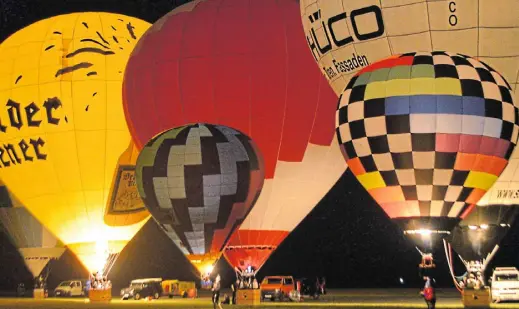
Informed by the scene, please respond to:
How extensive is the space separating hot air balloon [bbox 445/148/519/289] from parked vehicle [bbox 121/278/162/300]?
9.05 meters

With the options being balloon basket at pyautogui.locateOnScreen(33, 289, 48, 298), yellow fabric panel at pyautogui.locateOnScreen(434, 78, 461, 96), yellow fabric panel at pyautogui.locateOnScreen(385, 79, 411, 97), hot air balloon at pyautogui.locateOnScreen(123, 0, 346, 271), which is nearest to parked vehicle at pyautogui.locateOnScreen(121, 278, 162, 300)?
balloon basket at pyautogui.locateOnScreen(33, 289, 48, 298)

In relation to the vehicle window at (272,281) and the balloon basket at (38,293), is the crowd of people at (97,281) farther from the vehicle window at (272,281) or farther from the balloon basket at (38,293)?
the balloon basket at (38,293)

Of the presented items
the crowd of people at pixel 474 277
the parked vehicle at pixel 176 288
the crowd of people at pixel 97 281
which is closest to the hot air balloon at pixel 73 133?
the crowd of people at pixel 97 281

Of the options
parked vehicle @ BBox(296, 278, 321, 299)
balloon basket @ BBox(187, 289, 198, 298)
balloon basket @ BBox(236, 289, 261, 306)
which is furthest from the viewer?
balloon basket @ BBox(187, 289, 198, 298)

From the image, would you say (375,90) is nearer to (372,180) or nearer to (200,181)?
(372,180)

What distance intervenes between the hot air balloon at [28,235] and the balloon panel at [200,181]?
5735 mm

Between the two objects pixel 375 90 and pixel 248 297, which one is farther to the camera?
pixel 248 297

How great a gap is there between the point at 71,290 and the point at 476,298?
44.3ft

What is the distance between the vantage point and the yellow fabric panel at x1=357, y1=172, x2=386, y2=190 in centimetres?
1747

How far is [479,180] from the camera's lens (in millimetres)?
17141

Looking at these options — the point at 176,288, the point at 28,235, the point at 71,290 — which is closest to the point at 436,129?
the point at 176,288

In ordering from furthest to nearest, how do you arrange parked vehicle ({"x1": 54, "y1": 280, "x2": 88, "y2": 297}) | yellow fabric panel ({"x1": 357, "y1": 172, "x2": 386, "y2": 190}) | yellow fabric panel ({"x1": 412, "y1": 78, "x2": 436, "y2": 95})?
parked vehicle ({"x1": 54, "y1": 280, "x2": 88, "y2": 297}) < yellow fabric panel ({"x1": 357, "y1": 172, "x2": 386, "y2": 190}) < yellow fabric panel ({"x1": 412, "y1": 78, "x2": 436, "y2": 95})

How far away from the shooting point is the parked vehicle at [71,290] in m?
28.9

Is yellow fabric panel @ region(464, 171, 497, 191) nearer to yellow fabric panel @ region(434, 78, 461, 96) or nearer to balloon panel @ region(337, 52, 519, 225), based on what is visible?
balloon panel @ region(337, 52, 519, 225)
